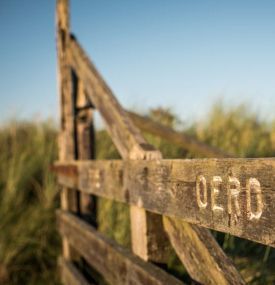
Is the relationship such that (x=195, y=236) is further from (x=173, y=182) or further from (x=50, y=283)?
(x=50, y=283)

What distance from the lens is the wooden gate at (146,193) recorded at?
1.20m

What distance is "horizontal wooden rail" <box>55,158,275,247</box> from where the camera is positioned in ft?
3.66

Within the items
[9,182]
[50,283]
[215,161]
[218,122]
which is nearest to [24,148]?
[9,182]

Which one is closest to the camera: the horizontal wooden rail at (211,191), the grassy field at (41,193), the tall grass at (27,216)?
the horizontal wooden rail at (211,191)

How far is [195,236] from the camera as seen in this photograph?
1.63 metres

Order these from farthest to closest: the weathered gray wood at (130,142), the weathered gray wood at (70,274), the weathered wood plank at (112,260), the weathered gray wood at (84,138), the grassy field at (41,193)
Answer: the grassy field at (41,193) < the weathered gray wood at (84,138) < the weathered gray wood at (70,274) < the weathered gray wood at (130,142) < the weathered wood plank at (112,260)

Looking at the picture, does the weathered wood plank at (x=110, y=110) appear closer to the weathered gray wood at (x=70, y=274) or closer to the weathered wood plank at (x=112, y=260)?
the weathered wood plank at (x=112, y=260)

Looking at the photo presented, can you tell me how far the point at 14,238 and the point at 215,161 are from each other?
313 cm

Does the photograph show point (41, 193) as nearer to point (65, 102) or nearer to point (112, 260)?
point (65, 102)

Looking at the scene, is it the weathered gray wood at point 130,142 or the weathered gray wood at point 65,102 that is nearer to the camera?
the weathered gray wood at point 130,142

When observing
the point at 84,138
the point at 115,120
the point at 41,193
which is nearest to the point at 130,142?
the point at 115,120

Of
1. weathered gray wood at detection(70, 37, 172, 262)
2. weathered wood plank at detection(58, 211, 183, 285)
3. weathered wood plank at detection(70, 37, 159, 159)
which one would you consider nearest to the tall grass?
weathered wood plank at detection(58, 211, 183, 285)

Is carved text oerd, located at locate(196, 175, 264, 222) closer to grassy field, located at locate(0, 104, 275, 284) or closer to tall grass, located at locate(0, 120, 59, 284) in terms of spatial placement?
grassy field, located at locate(0, 104, 275, 284)

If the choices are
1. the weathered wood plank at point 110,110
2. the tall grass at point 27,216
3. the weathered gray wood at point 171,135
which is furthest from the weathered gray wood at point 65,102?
the weathered gray wood at point 171,135
